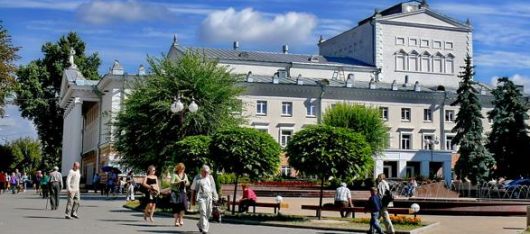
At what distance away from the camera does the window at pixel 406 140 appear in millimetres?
62344

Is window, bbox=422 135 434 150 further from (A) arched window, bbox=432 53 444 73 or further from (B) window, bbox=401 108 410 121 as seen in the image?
(A) arched window, bbox=432 53 444 73

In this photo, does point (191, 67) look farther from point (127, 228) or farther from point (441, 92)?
point (441, 92)

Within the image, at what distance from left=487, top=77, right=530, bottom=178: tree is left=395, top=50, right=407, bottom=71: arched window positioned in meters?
17.0

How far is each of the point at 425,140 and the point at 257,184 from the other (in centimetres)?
2223

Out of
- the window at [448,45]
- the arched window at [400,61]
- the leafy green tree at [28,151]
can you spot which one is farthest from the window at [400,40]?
the leafy green tree at [28,151]

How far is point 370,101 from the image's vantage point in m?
61.9

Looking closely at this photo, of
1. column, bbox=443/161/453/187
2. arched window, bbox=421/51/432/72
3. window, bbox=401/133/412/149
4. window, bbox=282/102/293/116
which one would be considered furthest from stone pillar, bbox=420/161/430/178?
arched window, bbox=421/51/432/72

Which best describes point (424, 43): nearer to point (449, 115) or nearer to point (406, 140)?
point (449, 115)

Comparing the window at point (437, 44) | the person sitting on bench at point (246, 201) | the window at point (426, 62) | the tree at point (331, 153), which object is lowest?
the person sitting on bench at point (246, 201)

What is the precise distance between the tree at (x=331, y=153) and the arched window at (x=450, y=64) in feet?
179

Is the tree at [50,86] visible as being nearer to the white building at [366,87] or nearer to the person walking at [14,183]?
the white building at [366,87]

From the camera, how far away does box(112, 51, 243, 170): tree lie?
112 feet

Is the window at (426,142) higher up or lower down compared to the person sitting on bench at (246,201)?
higher up

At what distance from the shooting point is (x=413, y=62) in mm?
71875
